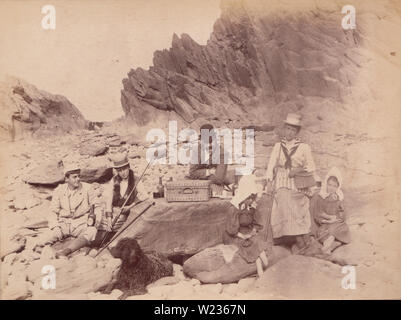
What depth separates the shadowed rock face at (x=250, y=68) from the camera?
710 centimetres

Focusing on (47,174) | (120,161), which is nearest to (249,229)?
(120,161)

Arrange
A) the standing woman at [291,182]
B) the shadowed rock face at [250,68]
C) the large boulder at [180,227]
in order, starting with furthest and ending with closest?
the shadowed rock face at [250,68] < the standing woman at [291,182] < the large boulder at [180,227]

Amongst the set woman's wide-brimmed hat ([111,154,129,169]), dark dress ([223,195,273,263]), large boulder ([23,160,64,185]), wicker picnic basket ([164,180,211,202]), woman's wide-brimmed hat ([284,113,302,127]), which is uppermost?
woman's wide-brimmed hat ([284,113,302,127])

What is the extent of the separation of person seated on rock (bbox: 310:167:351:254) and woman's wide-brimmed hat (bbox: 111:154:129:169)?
2543 millimetres

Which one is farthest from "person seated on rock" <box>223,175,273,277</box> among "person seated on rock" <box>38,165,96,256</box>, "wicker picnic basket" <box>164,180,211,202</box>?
"person seated on rock" <box>38,165,96,256</box>

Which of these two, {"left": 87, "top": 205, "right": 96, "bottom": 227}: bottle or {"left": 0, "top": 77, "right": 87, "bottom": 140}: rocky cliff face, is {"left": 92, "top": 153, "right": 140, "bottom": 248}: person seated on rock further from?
{"left": 0, "top": 77, "right": 87, "bottom": 140}: rocky cliff face

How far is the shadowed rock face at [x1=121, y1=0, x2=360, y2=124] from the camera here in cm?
710

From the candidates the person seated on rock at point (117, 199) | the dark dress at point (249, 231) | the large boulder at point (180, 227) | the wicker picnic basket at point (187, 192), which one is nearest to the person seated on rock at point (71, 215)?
the person seated on rock at point (117, 199)

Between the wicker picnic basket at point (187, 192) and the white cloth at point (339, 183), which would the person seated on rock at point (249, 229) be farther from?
the white cloth at point (339, 183)

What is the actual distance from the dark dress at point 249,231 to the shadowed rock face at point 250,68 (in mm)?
1306

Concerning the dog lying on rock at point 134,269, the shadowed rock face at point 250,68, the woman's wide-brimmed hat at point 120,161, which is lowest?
the dog lying on rock at point 134,269

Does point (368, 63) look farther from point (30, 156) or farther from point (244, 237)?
point (30, 156)

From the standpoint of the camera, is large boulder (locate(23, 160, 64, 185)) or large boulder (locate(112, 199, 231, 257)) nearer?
large boulder (locate(112, 199, 231, 257))

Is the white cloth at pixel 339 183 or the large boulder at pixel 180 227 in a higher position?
the white cloth at pixel 339 183
